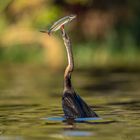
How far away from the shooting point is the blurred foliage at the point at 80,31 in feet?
93.4

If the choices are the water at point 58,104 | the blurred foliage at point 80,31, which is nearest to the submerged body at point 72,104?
the water at point 58,104

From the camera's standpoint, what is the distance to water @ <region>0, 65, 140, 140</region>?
1117cm

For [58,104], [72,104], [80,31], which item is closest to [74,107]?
[72,104]

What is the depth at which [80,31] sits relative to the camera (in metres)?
31.2

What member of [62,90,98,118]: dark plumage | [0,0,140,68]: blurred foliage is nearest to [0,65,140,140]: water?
[62,90,98,118]: dark plumage

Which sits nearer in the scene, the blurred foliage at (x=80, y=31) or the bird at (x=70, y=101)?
the bird at (x=70, y=101)

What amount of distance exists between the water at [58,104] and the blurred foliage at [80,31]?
188cm

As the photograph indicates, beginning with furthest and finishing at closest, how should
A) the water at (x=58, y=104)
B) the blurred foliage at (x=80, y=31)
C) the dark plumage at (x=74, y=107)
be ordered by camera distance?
the blurred foliage at (x=80, y=31), the dark plumage at (x=74, y=107), the water at (x=58, y=104)

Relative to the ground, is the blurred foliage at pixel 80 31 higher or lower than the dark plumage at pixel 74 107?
higher

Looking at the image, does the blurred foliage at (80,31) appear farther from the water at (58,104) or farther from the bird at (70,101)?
the bird at (70,101)

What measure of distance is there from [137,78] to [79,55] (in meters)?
6.24

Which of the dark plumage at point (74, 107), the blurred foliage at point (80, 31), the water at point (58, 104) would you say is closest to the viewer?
the water at point (58, 104)

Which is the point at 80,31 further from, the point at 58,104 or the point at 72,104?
the point at 72,104

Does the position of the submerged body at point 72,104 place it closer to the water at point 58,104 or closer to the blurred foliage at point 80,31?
the water at point 58,104
